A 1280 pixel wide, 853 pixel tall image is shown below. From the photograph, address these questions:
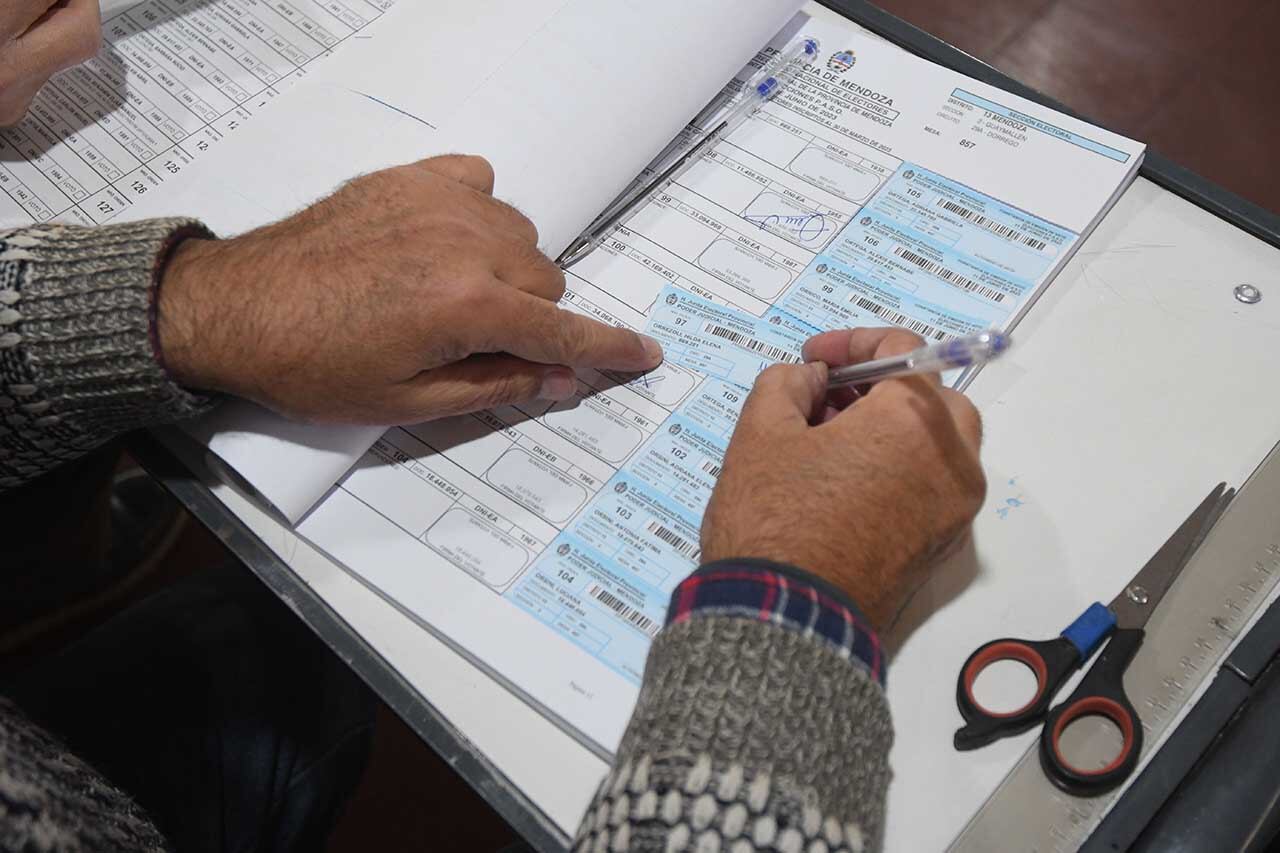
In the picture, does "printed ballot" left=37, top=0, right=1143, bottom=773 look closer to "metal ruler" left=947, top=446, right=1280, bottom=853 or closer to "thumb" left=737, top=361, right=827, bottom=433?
"thumb" left=737, top=361, right=827, bottom=433

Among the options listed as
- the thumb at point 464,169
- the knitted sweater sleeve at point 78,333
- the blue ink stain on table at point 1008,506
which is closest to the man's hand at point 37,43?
the knitted sweater sleeve at point 78,333

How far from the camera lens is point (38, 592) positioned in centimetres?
112

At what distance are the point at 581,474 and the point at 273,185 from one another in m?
0.33

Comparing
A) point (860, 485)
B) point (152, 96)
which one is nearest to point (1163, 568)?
point (860, 485)

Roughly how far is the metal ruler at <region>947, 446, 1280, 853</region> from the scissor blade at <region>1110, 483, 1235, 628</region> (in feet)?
0.04

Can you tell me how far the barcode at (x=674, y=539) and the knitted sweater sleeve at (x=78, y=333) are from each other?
0.30 m

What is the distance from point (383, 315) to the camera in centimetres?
57

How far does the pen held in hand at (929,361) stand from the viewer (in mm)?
485

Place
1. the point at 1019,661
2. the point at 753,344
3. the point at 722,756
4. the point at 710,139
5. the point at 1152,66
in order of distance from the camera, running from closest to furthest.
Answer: the point at 722,756, the point at 1019,661, the point at 753,344, the point at 710,139, the point at 1152,66

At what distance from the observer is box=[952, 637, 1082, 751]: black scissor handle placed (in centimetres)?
52

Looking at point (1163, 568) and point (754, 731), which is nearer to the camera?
point (754, 731)
